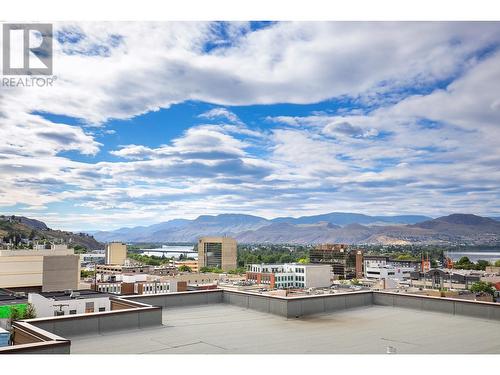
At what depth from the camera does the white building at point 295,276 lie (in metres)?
66.7

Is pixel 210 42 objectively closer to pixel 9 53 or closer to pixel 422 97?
pixel 9 53

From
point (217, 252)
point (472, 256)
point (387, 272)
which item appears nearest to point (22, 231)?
point (217, 252)

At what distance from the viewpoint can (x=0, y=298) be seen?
22.8 metres

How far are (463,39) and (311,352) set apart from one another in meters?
29.2

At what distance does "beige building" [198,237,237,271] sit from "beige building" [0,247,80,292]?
251 ft

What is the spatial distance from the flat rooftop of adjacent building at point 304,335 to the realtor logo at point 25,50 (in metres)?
10.4

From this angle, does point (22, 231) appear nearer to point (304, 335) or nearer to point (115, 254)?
point (115, 254)

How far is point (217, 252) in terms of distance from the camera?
122 metres

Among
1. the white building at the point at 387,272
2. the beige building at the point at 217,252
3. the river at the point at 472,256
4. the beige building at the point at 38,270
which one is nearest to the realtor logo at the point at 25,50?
the beige building at the point at 38,270

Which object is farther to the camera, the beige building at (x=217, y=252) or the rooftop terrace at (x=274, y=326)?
the beige building at (x=217, y=252)

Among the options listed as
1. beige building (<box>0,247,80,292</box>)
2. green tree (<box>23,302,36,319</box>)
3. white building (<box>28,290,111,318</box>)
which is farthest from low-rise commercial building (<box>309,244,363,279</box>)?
green tree (<box>23,302,36,319</box>)

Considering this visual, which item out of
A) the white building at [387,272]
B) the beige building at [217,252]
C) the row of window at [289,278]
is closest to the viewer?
the row of window at [289,278]

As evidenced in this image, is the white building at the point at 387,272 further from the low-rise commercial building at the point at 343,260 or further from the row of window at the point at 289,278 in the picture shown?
the row of window at the point at 289,278
